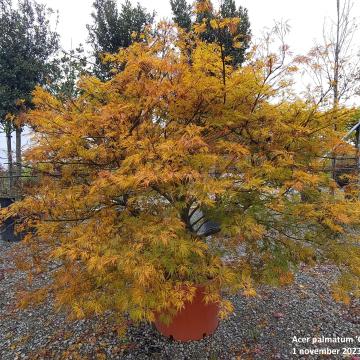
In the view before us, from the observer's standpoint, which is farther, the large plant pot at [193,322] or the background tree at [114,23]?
the background tree at [114,23]

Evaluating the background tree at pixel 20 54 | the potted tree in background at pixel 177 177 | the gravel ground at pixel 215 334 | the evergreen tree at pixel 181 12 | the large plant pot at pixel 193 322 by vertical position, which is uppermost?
the evergreen tree at pixel 181 12

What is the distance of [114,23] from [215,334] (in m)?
5.64

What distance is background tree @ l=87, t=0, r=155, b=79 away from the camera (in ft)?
19.0

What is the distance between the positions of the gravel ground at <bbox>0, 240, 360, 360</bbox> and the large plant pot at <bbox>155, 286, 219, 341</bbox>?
65mm

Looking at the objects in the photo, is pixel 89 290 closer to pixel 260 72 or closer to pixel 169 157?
pixel 169 157

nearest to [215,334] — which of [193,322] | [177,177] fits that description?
[193,322]

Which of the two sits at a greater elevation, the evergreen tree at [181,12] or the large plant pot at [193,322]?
the evergreen tree at [181,12]

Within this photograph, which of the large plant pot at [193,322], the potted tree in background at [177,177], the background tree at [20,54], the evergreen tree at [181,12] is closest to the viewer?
the potted tree in background at [177,177]

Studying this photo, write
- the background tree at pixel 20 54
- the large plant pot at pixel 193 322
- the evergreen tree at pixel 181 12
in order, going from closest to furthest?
the large plant pot at pixel 193 322 → the background tree at pixel 20 54 → the evergreen tree at pixel 181 12

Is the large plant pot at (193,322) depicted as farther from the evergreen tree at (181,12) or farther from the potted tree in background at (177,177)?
the evergreen tree at (181,12)

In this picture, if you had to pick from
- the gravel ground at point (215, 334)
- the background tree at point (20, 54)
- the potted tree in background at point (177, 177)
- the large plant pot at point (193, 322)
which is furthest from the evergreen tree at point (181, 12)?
the large plant pot at point (193, 322)

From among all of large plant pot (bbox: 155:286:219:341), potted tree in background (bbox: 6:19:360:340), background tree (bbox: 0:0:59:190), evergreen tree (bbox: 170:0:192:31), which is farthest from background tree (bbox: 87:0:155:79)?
large plant pot (bbox: 155:286:219:341)

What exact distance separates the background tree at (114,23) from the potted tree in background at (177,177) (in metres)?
4.22

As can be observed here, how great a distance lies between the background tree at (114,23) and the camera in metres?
5.79
